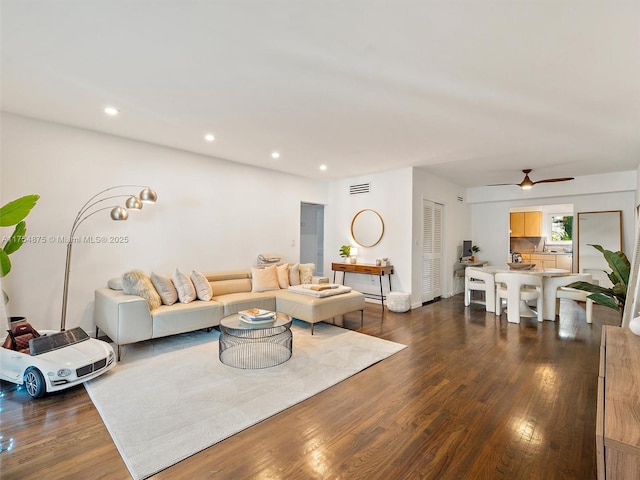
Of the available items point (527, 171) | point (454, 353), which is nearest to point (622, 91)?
point (454, 353)

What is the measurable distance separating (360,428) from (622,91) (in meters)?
3.55

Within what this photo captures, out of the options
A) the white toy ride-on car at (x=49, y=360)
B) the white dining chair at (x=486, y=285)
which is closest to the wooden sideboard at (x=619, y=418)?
the white toy ride-on car at (x=49, y=360)

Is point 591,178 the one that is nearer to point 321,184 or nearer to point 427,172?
point 427,172

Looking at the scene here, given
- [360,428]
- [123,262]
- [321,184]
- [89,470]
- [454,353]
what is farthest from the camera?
[321,184]

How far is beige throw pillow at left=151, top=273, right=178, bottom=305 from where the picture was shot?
3.90 meters

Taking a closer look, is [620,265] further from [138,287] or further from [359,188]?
[138,287]

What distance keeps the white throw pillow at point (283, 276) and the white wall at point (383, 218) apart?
193 centimetres

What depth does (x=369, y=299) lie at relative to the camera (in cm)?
643

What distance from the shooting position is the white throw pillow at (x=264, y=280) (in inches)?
195

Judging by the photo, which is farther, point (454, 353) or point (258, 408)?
point (454, 353)

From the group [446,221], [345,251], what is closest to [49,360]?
[345,251]

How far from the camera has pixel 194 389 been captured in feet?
8.76

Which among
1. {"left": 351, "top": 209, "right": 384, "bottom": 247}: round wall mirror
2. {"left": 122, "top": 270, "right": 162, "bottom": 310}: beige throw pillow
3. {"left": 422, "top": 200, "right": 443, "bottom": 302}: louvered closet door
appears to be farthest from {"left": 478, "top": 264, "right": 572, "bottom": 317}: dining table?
{"left": 122, "top": 270, "right": 162, "bottom": 310}: beige throw pillow

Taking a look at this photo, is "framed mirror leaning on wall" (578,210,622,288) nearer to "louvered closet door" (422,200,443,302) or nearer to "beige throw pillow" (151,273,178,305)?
"louvered closet door" (422,200,443,302)
